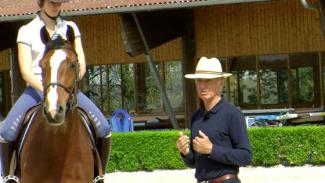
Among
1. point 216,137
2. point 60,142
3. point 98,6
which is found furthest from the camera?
point 98,6

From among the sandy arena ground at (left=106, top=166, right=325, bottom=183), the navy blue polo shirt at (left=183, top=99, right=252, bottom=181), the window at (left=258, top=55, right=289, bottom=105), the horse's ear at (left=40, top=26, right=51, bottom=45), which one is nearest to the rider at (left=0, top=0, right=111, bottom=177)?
the horse's ear at (left=40, top=26, right=51, bottom=45)

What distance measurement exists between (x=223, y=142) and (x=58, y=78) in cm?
131

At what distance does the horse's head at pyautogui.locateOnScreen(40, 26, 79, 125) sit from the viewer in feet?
16.3

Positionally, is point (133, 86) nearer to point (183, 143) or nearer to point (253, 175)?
point (253, 175)

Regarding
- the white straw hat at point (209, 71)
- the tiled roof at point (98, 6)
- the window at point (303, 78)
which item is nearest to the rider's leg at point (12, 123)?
the white straw hat at point (209, 71)

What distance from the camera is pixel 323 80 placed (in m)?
20.9

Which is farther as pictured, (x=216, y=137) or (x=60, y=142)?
(x=60, y=142)

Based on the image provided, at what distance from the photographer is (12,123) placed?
20.2 feet

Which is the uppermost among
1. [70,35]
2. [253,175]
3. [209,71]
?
[70,35]

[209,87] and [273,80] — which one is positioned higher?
[209,87]

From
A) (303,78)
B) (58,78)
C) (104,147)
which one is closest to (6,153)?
(104,147)

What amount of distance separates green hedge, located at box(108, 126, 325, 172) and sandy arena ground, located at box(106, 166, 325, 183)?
0.17 m

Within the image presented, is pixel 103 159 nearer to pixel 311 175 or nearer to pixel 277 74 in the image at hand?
pixel 311 175

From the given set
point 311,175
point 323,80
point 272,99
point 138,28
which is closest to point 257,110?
→ point 272,99
